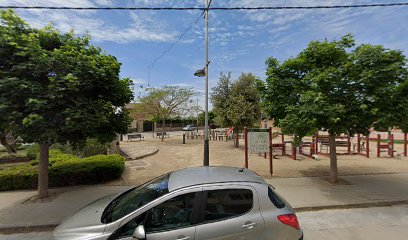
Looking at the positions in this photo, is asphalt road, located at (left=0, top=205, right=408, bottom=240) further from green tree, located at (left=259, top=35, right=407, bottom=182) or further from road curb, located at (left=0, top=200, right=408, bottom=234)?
green tree, located at (left=259, top=35, right=407, bottom=182)

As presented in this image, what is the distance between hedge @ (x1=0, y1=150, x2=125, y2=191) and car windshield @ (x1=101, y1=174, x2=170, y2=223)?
496 cm

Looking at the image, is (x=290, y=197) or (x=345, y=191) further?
(x=345, y=191)

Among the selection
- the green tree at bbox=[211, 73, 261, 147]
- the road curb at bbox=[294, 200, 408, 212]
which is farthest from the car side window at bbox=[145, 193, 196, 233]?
the green tree at bbox=[211, 73, 261, 147]

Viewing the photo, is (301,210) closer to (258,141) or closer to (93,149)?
(258,141)

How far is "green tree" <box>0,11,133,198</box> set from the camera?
5.07 metres

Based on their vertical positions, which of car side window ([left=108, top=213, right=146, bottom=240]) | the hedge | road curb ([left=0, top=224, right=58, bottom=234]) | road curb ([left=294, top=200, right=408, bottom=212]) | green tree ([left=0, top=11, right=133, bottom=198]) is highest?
green tree ([left=0, top=11, right=133, bottom=198])

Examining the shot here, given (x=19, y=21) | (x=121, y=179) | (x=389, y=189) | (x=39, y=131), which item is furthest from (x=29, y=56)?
(x=389, y=189)

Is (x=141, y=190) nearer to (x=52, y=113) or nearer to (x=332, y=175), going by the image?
(x=52, y=113)

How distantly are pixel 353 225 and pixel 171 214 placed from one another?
14.4ft

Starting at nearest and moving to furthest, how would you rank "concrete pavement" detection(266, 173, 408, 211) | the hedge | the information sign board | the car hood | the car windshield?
the car hood
the car windshield
"concrete pavement" detection(266, 173, 408, 211)
the hedge
the information sign board

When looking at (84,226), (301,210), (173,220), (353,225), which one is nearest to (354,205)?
(353,225)

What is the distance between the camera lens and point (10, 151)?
13.9 metres

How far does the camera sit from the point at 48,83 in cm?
569

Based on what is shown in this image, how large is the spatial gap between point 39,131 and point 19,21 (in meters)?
2.80
